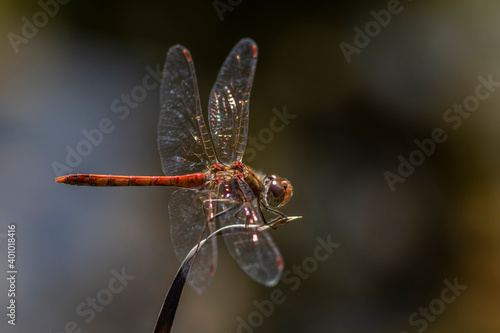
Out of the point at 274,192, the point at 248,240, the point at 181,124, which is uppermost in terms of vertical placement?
the point at 181,124

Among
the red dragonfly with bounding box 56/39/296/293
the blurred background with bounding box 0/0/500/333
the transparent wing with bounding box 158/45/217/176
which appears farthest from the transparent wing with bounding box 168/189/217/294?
the blurred background with bounding box 0/0/500/333

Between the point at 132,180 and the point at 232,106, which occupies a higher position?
the point at 232,106

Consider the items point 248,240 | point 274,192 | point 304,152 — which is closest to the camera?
point 248,240

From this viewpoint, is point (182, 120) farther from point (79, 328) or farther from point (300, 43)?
point (300, 43)

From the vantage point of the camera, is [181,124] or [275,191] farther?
[181,124]

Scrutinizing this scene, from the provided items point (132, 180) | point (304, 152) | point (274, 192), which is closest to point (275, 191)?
point (274, 192)

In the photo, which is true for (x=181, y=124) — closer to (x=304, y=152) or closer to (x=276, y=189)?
(x=276, y=189)

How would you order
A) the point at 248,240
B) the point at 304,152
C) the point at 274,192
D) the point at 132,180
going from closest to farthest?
the point at 248,240, the point at 274,192, the point at 132,180, the point at 304,152

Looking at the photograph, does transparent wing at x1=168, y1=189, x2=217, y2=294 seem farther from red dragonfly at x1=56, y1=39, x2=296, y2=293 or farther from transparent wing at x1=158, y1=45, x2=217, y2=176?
transparent wing at x1=158, y1=45, x2=217, y2=176
